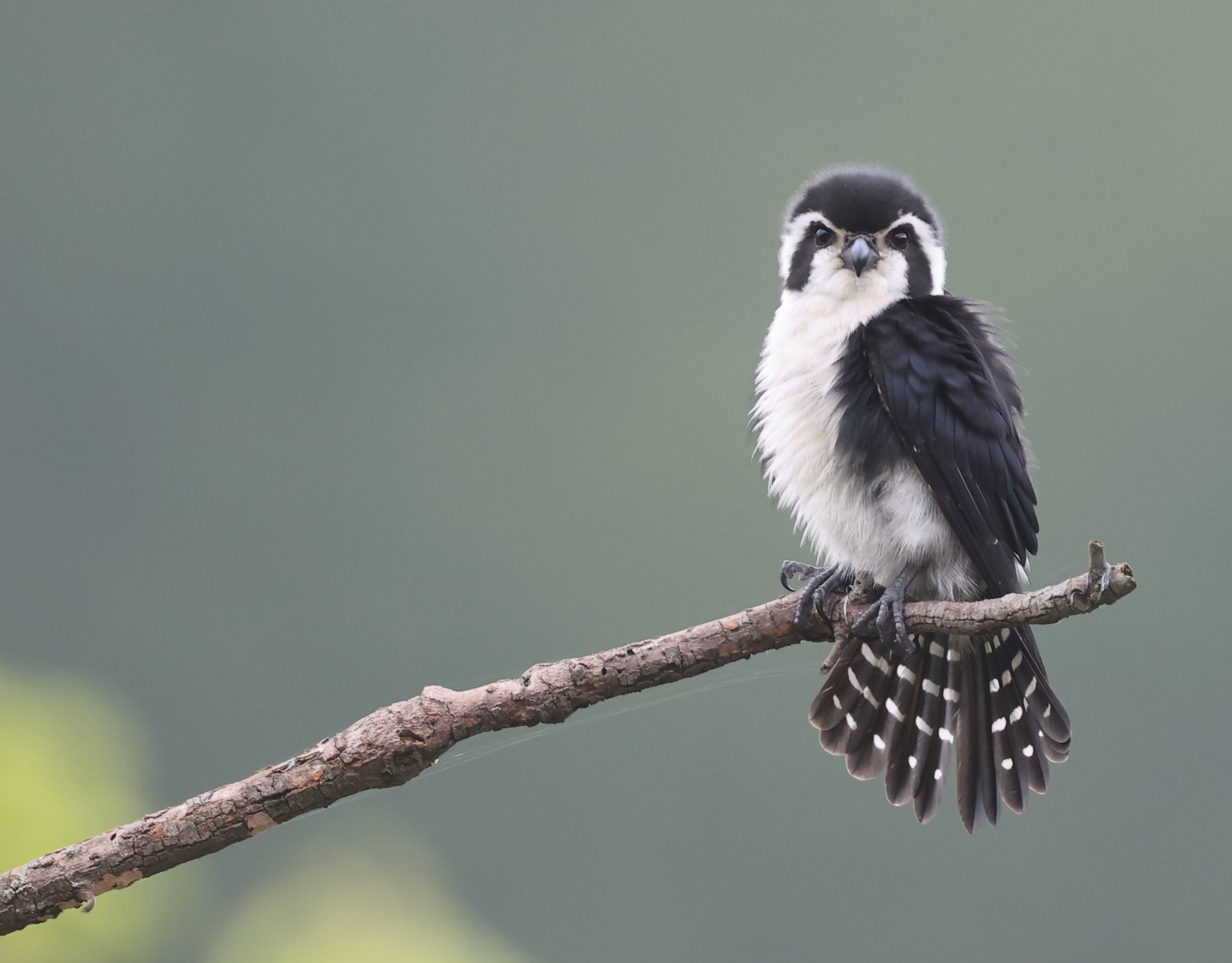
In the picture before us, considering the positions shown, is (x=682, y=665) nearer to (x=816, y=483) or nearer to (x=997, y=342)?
(x=816, y=483)

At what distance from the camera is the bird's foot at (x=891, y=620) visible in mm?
1592

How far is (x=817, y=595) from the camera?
64.1 inches

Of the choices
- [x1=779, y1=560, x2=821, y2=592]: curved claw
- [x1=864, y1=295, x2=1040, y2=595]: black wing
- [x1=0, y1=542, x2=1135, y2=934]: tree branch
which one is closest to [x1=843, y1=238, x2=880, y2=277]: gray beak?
[x1=864, y1=295, x2=1040, y2=595]: black wing

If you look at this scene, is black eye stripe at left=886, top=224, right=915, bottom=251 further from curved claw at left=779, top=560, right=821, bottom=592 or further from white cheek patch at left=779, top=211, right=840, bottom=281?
curved claw at left=779, top=560, right=821, bottom=592

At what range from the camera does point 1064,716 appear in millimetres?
1687

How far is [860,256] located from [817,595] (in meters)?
0.53

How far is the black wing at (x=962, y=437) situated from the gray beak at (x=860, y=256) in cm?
13

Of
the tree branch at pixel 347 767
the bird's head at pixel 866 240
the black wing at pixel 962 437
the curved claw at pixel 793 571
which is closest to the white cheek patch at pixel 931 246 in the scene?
the bird's head at pixel 866 240

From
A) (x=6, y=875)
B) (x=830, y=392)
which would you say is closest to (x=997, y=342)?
(x=830, y=392)

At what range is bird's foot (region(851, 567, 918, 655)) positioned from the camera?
1592mm

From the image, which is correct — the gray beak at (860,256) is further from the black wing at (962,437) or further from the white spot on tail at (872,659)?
the white spot on tail at (872,659)

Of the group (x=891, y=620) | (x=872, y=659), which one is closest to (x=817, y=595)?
(x=891, y=620)

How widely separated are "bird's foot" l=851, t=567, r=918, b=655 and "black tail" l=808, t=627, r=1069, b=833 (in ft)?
0.26

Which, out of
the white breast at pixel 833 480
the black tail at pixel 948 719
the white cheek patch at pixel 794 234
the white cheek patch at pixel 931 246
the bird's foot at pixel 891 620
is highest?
the white cheek patch at pixel 794 234
